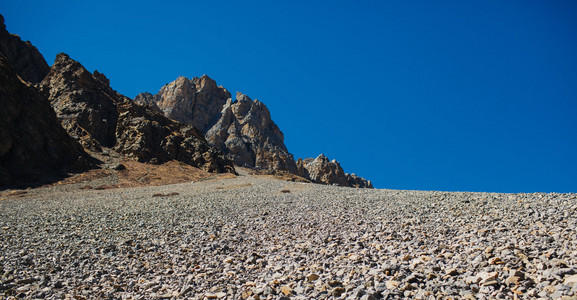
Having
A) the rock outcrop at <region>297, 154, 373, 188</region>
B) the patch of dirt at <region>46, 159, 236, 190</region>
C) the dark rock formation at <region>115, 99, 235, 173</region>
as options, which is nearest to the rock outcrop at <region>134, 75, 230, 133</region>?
the rock outcrop at <region>297, 154, 373, 188</region>

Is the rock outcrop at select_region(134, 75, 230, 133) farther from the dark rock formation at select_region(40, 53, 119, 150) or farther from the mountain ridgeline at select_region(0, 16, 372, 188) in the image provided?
the dark rock formation at select_region(40, 53, 119, 150)

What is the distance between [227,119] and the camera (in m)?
157

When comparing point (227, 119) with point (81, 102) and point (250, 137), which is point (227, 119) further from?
point (81, 102)

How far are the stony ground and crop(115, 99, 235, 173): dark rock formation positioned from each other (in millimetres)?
53464

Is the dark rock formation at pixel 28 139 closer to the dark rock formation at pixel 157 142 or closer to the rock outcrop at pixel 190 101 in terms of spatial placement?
the dark rock formation at pixel 157 142

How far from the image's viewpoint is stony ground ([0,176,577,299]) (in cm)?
683

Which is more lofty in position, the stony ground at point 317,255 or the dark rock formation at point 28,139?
the dark rock formation at point 28,139

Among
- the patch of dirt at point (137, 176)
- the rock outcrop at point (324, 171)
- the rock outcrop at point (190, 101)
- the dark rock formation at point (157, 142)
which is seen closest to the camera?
the patch of dirt at point (137, 176)

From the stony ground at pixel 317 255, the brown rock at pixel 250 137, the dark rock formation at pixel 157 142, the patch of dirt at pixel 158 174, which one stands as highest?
the brown rock at pixel 250 137

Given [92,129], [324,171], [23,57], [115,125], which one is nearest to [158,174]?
[92,129]

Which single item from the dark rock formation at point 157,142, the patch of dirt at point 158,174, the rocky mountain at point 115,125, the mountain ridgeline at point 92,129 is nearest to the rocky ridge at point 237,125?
the mountain ridgeline at point 92,129

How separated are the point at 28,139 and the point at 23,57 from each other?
189 ft

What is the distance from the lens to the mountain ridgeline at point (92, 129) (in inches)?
1807

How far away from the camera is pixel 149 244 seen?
42.3ft
